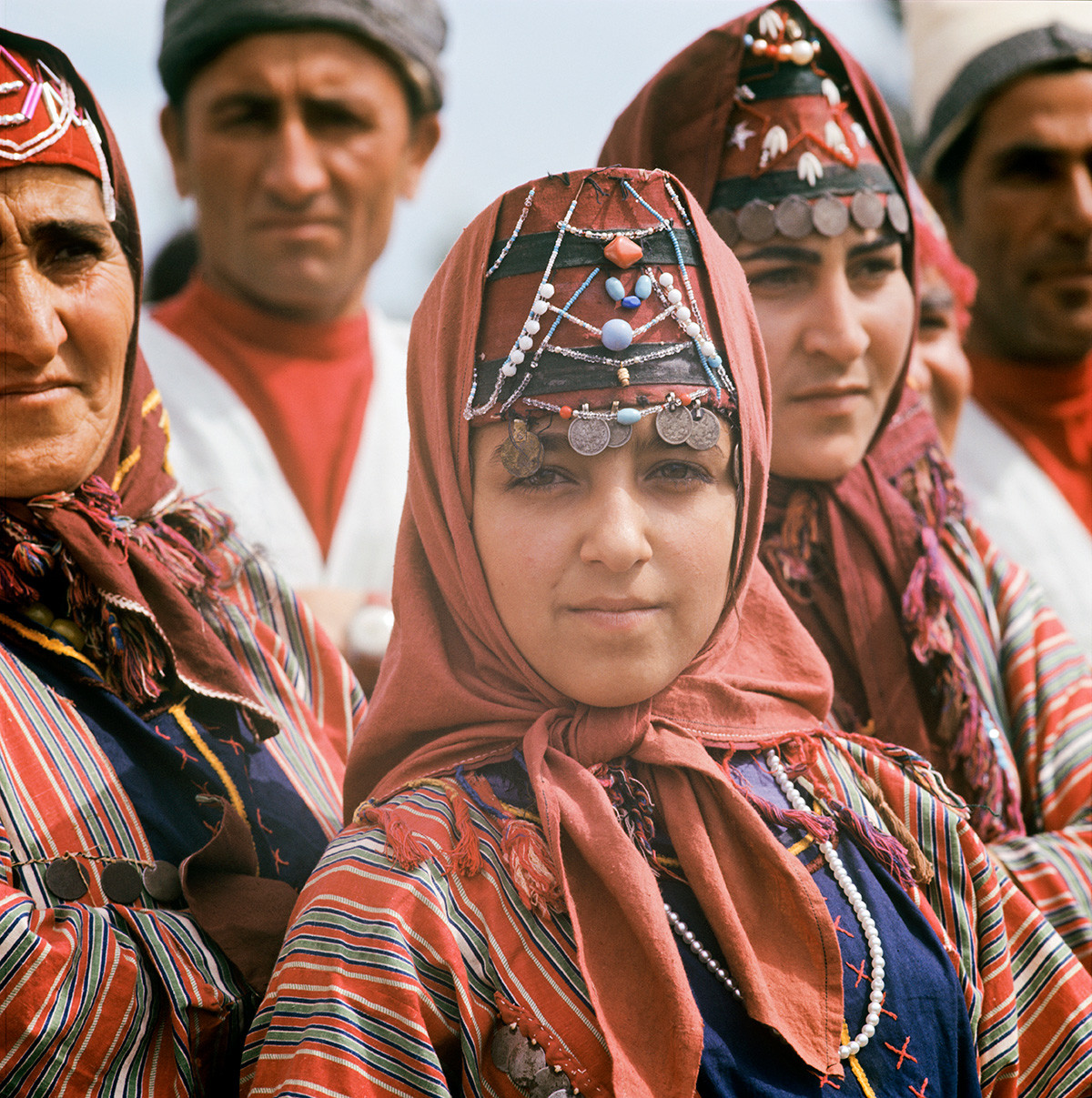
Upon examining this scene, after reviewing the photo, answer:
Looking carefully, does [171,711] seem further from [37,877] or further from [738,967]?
[738,967]

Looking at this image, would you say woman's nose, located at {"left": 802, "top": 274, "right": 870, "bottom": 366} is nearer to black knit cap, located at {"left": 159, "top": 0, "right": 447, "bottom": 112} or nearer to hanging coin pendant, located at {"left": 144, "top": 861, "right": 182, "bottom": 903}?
hanging coin pendant, located at {"left": 144, "top": 861, "right": 182, "bottom": 903}

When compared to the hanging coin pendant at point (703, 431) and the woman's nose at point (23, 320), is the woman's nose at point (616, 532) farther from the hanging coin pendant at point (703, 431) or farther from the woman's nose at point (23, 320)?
the woman's nose at point (23, 320)

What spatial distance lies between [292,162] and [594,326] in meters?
2.56

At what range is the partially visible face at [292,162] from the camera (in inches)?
162

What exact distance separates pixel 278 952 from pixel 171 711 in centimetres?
49

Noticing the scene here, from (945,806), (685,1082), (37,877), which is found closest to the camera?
(685,1082)

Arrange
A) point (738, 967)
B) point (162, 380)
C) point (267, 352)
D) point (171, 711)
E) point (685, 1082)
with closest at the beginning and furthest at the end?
1. point (685, 1082)
2. point (738, 967)
3. point (171, 711)
4. point (162, 380)
5. point (267, 352)

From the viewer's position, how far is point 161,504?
243 centimetres

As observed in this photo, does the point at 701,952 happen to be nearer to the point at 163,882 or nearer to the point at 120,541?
the point at 163,882

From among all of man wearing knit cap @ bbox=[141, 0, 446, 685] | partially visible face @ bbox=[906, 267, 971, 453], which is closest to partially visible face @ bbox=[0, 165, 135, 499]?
man wearing knit cap @ bbox=[141, 0, 446, 685]

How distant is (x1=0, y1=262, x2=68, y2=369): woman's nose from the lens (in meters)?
2.06

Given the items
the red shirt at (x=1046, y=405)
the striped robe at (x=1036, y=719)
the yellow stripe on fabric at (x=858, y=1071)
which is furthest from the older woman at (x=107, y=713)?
the red shirt at (x=1046, y=405)

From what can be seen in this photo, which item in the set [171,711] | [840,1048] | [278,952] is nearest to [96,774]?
[171,711]

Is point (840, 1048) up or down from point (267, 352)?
down
